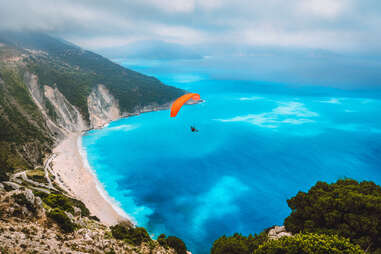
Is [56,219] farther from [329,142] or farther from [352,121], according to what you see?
[352,121]

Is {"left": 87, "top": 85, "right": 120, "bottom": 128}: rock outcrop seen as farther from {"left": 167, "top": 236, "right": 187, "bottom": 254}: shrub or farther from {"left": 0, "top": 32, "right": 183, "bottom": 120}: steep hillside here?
{"left": 167, "top": 236, "right": 187, "bottom": 254}: shrub

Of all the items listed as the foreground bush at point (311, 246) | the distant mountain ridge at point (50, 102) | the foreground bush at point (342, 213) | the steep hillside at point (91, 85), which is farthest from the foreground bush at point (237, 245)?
the steep hillside at point (91, 85)

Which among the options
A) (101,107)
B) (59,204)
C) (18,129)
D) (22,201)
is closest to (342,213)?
(22,201)

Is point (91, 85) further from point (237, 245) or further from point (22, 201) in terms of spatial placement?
point (237, 245)

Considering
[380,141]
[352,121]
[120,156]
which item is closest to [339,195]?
[120,156]

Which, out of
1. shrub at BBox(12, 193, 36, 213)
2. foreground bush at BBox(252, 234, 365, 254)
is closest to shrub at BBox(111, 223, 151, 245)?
shrub at BBox(12, 193, 36, 213)
